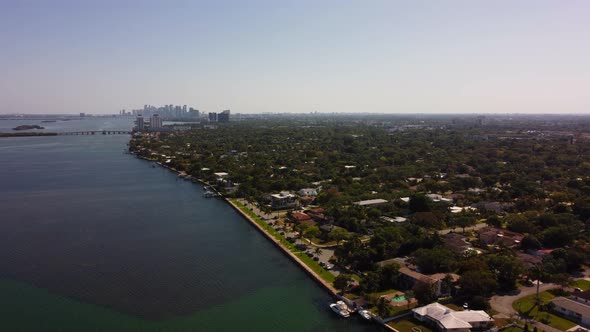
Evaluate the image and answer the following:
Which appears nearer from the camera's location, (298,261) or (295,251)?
(298,261)

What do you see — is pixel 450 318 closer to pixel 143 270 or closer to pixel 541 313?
pixel 541 313

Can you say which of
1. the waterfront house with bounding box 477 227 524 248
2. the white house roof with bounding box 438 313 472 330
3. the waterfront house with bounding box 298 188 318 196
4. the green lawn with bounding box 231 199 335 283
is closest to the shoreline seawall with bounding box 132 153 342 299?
the green lawn with bounding box 231 199 335 283

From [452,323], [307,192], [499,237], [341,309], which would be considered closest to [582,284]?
[499,237]

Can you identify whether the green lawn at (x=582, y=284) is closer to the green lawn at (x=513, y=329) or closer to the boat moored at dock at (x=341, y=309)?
the green lawn at (x=513, y=329)

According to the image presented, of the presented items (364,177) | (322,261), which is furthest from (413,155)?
(322,261)

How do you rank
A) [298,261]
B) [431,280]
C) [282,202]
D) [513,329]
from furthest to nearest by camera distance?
[282,202] → [298,261] → [431,280] → [513,329]

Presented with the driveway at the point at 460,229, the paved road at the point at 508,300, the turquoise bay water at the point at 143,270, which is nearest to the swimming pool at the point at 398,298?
the turquoise bay water at the point at 143,270
